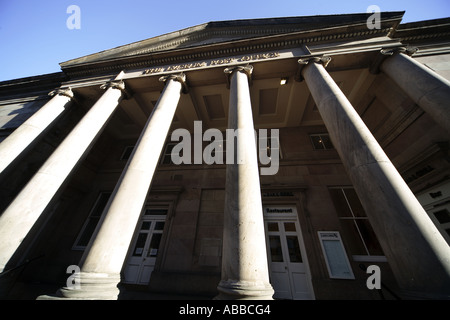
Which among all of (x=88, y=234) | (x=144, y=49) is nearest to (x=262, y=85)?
(x=144, y=49)

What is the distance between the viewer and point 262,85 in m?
7.52

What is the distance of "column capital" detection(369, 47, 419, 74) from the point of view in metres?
5.34

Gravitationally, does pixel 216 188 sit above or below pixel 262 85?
below

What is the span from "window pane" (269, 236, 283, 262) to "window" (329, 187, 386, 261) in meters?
2.38

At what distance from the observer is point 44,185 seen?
4250 mm

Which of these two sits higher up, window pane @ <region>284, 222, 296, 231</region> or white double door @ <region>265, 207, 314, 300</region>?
window pane @ <region>284, 222, 296, 231</region>

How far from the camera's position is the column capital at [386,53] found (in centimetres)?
534

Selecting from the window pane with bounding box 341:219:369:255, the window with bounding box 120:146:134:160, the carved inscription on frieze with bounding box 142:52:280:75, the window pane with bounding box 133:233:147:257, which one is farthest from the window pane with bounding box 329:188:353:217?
the window with bounding box 120:146:134:160

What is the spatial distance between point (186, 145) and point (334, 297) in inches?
365

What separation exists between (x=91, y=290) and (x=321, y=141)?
10204 millimetres

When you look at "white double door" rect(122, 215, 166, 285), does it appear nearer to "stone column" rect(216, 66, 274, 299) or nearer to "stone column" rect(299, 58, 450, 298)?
"stone column" rect(216, 66, 274, 299)

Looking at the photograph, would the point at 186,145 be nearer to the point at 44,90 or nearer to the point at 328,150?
the point at 328,150

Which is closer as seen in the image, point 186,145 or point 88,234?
point 88,234
